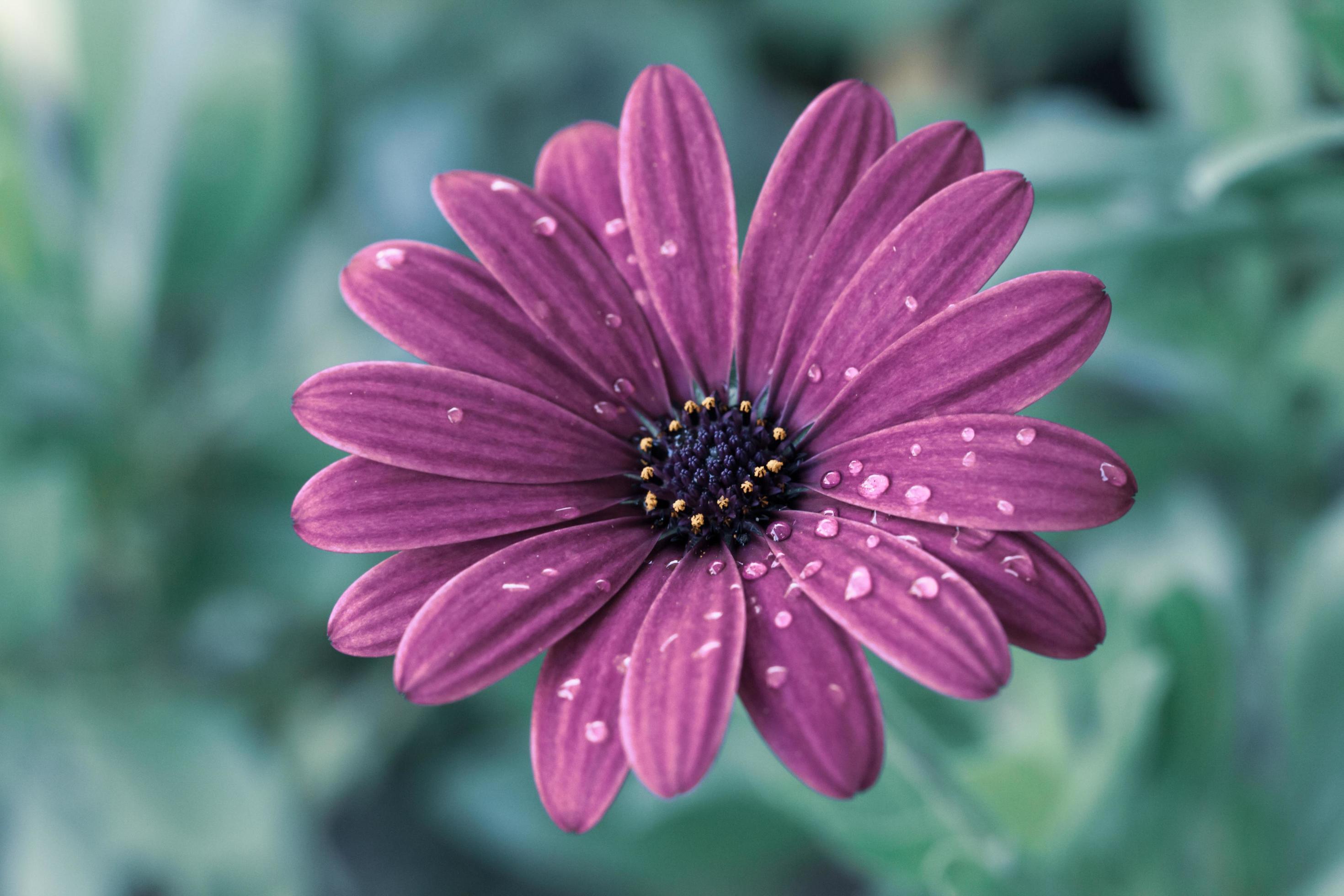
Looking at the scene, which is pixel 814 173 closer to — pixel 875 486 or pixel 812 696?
pixel 875 486

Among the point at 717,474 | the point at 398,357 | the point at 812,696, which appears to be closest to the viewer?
the point at 812,696

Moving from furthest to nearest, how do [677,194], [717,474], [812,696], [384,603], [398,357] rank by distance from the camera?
1. [398,357]
2. [717,474]
3. [677,194]
4. [384,603]
5. [812,696]

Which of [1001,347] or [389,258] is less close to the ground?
[389,258]

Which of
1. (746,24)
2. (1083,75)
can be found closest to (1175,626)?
(1083,75)

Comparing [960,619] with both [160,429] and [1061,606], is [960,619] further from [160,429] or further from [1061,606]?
[160,429]

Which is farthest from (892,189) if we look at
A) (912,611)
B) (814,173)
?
(912,611)

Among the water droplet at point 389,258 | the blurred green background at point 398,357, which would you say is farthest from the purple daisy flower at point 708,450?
the blurred green background at point 398,357

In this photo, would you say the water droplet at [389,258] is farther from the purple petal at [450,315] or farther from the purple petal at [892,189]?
the purple petal at [892,189]
